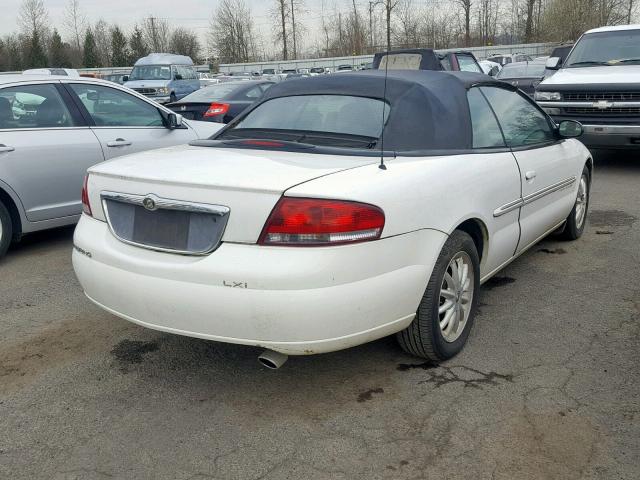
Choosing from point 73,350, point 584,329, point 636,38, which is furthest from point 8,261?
point 636,38

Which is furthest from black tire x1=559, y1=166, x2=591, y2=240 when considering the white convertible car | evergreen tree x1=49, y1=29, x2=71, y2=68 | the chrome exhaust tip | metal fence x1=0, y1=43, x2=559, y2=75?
evergreen tree x1=49, y1=29, x2=71, y2=68

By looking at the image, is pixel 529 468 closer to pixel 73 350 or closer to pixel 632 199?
pixel 73 350

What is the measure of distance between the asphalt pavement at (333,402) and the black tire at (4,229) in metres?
1.22

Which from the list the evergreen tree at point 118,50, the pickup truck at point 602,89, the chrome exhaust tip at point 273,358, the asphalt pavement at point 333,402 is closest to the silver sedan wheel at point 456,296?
the asphalt pavement at point 333,402

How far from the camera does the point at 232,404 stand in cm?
314

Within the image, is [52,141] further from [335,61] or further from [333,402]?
[335,61]

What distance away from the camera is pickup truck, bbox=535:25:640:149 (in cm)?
857

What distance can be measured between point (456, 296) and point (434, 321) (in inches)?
12.5

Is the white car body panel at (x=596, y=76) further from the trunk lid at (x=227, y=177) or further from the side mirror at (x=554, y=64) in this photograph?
the trunk lid at (x=227, y=177)

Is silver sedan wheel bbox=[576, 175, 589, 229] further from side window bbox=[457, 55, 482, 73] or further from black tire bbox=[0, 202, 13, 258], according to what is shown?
side window bbox=[457, 55, 482, 73]

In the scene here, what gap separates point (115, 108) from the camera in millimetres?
6496

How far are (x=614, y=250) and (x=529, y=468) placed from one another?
11.2 feet

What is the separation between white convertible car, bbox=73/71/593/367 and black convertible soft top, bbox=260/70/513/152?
10 mm

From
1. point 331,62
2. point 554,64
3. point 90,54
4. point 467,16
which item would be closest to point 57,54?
point 90,54
